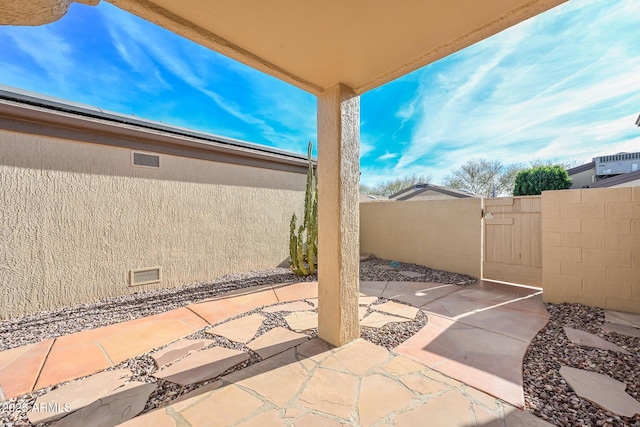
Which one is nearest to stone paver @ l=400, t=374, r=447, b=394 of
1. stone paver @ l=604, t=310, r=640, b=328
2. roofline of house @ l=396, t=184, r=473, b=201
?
stone paver @ l=604, t=310, r=640, b=328

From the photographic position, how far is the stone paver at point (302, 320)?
278 cm

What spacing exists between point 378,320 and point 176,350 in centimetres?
219

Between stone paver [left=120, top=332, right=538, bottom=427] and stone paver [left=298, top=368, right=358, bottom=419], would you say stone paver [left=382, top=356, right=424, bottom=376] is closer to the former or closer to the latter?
stone paver [left=120, top=332, right=538, bottom=427]

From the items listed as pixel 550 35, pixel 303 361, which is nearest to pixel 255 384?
pixel 303 361

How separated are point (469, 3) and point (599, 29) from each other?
5.42 meters

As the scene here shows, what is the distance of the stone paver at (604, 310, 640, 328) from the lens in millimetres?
2799

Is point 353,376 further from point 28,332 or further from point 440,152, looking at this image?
point 440,152

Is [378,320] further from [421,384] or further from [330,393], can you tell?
A: [330,393]

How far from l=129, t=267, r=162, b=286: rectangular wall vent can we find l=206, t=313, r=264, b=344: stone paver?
222cm

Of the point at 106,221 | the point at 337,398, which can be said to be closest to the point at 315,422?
the point at 337,398

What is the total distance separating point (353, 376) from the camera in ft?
6.28

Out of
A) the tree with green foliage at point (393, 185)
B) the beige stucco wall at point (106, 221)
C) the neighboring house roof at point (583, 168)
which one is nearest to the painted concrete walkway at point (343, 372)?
the beige stucco wall at point (106, 221)

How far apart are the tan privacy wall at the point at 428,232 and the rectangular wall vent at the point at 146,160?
529 cm

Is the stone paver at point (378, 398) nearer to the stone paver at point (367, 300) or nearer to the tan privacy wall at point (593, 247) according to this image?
the stone paver at point (367, 300)
